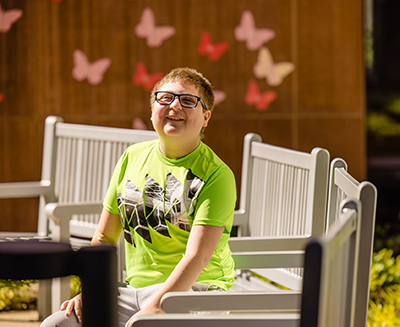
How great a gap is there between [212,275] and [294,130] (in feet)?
11.5

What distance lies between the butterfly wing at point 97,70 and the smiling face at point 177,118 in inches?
127

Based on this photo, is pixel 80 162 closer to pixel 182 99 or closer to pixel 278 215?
pixel 278 215

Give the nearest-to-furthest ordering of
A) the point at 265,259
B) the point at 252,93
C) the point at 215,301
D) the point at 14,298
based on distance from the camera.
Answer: the point at 215,301 → the point at 265,259 → the point at 14,298 → the point at 252,93

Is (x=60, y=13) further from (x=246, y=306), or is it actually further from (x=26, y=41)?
(x=246, y=306)

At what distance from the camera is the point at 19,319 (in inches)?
142

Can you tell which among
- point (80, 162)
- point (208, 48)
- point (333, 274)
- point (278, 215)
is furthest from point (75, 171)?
point (333, 274)

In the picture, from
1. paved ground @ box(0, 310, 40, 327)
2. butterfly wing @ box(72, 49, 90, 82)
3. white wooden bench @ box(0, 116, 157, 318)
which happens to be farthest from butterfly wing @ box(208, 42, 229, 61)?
paved ground @ box(0, 310, 40, 327)

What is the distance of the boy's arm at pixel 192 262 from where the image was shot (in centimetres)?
188

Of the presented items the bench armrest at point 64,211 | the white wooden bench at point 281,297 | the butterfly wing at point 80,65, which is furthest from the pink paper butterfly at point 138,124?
the white wooden bench at point 281,297

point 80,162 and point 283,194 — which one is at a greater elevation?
point 80,162

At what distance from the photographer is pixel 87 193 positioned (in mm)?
3801

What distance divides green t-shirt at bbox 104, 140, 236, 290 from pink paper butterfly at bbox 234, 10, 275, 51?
3.31 meters

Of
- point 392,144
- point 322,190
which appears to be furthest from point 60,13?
point 392,144

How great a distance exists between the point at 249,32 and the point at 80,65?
4.69 ft
